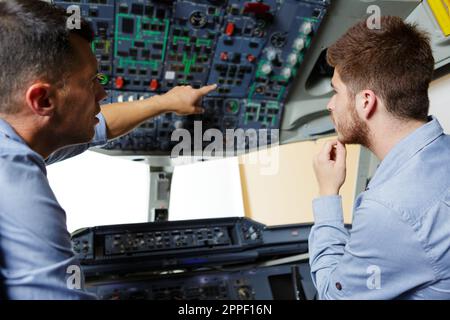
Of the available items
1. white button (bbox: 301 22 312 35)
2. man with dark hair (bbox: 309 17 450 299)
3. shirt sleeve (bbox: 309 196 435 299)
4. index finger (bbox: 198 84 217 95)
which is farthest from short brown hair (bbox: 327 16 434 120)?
index finger (bbox: 198 84 217 95)

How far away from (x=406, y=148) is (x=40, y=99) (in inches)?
44.9

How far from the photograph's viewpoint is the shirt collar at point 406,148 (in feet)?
4.41

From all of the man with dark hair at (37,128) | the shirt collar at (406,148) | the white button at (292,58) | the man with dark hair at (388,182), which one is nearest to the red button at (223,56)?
the white button at (292,58)

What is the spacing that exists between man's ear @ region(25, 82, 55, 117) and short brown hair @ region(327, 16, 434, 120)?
1031 mm

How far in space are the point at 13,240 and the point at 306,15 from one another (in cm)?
166

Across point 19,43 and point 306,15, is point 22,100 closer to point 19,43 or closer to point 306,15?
point 19,43

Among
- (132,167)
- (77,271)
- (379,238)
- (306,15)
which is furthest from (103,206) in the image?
(379,238)

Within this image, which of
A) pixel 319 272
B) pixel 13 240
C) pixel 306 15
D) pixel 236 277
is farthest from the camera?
pixel 236 277

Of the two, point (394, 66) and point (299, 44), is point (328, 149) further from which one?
point (299, 44)

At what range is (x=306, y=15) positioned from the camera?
2055 millimetres

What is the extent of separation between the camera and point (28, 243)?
3.29 feet

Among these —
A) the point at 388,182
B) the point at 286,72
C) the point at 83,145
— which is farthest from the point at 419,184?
the point at 83,145

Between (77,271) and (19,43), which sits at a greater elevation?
(19,43)

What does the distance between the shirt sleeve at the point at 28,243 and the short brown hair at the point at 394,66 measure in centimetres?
111
